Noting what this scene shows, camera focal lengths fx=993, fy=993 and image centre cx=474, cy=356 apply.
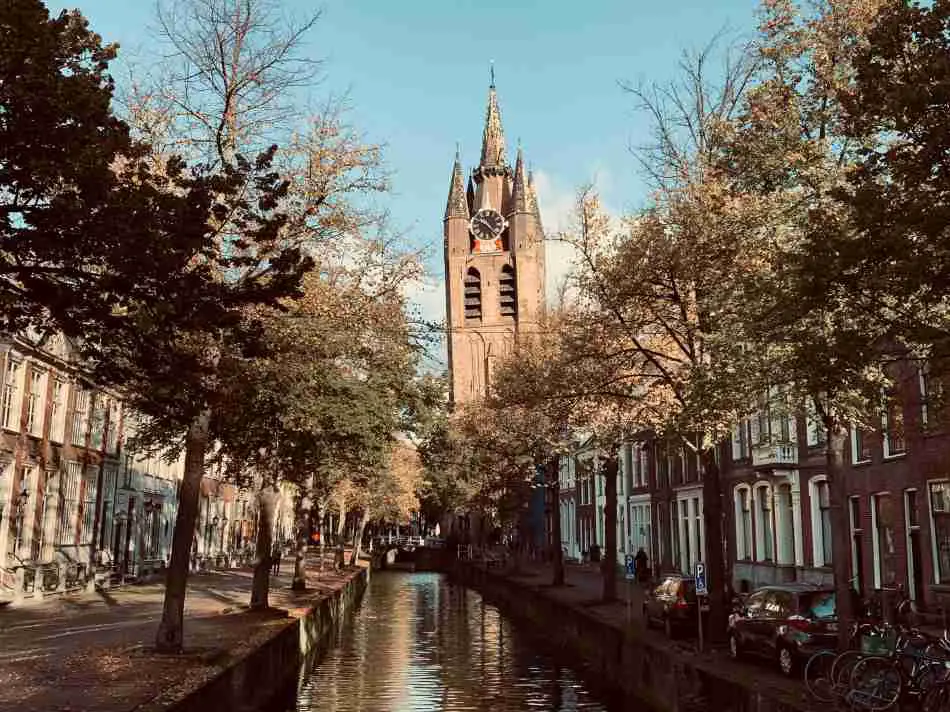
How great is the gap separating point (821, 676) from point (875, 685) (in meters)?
1.42

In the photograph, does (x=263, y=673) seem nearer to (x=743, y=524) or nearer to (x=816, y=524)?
(x=816, y=524)

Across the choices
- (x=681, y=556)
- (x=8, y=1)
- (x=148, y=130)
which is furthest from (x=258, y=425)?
(x=681, y=556)

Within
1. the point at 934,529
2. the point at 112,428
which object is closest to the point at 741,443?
the point at 934,529

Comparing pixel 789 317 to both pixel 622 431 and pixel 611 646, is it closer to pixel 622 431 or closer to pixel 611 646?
pixel 611 646

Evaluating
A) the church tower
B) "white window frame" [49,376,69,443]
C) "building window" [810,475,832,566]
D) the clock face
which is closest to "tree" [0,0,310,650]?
"white window frame" [49,376,69,443]

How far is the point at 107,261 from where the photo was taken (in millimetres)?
9742

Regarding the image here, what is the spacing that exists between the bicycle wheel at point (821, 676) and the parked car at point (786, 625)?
158 cm

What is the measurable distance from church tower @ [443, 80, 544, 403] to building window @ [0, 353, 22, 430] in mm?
89070

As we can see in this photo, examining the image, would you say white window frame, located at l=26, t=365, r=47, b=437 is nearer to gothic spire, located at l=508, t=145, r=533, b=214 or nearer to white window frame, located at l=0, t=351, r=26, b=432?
white window frame, located at l=0, t=351, r=26, b=432

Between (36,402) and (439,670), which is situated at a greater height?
(36,402)

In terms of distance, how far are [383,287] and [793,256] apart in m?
11.0

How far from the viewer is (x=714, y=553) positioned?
20703mm

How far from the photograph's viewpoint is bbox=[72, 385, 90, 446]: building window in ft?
114

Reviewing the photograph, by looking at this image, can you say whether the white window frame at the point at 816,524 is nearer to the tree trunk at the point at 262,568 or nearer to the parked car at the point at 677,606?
the parked car at the point at 677,606
